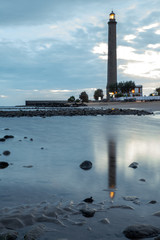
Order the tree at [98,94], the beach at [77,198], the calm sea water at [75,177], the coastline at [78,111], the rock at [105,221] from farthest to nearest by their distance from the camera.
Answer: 1. the tree at [98,94]
2. the coastline at [78,111]
3. the calm sea water at [75,177]
4. the rock at [105,221]
5. the beach at [77,198]

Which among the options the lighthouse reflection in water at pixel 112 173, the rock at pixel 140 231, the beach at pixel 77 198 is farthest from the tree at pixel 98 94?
the rock at pixel 140 231

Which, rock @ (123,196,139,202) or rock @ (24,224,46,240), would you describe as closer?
rock @ (24,224,46,240)

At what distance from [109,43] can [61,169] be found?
331ft

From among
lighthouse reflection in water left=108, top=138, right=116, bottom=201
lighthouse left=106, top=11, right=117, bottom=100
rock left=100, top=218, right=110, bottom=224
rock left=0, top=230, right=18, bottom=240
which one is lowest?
lighthouse reflection in water left=108, top=138, right=116, bottom=201

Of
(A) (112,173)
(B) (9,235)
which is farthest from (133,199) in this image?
A: (B) (9,235)

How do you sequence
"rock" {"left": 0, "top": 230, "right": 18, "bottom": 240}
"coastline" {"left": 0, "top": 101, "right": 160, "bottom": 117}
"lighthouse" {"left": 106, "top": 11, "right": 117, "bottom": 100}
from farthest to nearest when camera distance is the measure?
"lighthouse" {"left": 106, "top": 11, "right": 117, "bottom": 100}
"coastline" {"left": 0, "top": 101, "right": 160, "bottom": 117}
"rock" {"left": 0, "top": 230, "right": 18, "bottom": 240}

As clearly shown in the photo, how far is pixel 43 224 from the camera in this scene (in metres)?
2.22

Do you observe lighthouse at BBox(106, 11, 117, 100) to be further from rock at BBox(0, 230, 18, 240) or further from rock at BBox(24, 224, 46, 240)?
rock at BBox(0, 230, 18, 240)

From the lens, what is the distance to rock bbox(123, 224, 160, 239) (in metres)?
2.00

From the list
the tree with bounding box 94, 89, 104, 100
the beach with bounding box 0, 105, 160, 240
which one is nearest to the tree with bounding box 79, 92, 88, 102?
the tree with bounding box 94, 89, 104, 100

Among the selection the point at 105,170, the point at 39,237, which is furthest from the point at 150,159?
the point at 39,237

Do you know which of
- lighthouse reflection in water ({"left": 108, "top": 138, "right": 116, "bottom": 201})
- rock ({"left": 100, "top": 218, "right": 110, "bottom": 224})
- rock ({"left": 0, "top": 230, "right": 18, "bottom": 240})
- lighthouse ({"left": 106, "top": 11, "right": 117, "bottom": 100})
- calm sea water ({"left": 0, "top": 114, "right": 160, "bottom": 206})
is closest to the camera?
rock ({"left": 0, "top": 230, "right": 18, "bottom": 240})

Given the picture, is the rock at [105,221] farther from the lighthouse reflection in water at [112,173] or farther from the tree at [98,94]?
the tree at [98,94]

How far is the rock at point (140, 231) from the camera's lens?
6.55 ft
